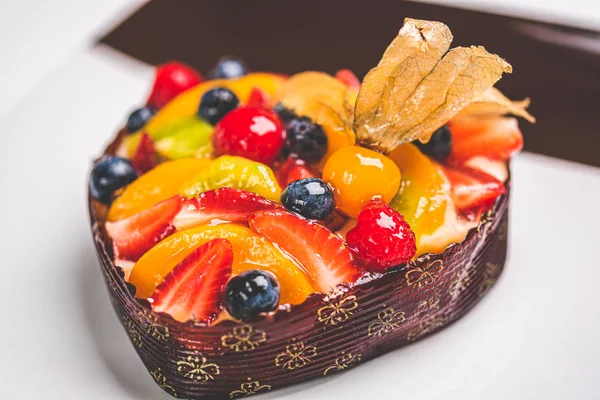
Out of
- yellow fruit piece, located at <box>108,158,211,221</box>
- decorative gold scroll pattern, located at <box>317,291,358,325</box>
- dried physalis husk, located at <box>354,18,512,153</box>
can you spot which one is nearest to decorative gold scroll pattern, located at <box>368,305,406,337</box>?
decorative gold scroll pattern, located at <box>317,291,358,325</box>

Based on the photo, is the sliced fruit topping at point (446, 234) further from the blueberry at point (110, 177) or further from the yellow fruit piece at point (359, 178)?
the blueberry at point (110, 177)

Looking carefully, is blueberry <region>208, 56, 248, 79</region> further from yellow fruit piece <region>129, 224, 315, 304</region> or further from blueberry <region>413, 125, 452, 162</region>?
yellow fruit piece <region>129, 224, 315, 304</region>

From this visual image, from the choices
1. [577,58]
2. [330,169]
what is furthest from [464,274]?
[577,58]

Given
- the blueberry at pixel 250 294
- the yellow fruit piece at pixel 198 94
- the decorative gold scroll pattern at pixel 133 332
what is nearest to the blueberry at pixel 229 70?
the yellow fruit piece at pixel 198 94

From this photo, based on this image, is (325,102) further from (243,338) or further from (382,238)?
(243,338)

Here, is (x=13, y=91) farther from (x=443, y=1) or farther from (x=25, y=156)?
(x=443, y=1)

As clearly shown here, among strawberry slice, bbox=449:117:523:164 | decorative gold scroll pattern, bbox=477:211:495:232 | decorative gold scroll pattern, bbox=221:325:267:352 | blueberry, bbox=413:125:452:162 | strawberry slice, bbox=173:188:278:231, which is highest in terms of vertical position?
strawberry slice, bbox=173:188:278:231
